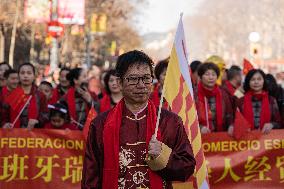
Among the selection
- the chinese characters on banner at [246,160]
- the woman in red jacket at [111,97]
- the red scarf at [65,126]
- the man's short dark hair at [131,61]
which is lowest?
the chinese characters on banner at [246,160]

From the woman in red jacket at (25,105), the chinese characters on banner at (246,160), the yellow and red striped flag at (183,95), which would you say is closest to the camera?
the yellow and red striped flag at (183,95)

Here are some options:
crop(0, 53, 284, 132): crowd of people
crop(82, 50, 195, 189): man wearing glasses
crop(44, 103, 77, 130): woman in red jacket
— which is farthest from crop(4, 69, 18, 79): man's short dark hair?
crop(82, 50, 195, 189): man wearing glasses

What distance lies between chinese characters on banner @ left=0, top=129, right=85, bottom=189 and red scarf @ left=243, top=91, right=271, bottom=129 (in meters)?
1.89

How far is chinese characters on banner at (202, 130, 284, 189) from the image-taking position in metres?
8.13

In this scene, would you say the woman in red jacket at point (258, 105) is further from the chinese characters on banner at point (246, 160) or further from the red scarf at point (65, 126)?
the red scarf at point (65, 126)

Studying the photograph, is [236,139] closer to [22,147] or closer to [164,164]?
[22,147]

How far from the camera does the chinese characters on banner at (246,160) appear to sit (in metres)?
8.13

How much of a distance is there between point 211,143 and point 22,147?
6.87ft

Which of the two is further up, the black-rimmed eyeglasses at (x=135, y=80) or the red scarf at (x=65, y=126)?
the black-rimmed eyeglasses at (x=135, y=80)

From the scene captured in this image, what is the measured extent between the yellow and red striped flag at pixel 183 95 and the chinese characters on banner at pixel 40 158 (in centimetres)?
236

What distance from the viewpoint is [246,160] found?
8.16 meters

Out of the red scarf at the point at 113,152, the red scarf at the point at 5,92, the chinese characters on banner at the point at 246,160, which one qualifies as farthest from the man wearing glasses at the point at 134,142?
the red scarf at the point at 5,92

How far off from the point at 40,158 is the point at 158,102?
1.45m

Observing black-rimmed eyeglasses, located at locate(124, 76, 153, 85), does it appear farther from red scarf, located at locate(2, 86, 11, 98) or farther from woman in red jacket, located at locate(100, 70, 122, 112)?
red scarf, located at locate(2, 86, 11, 98)
